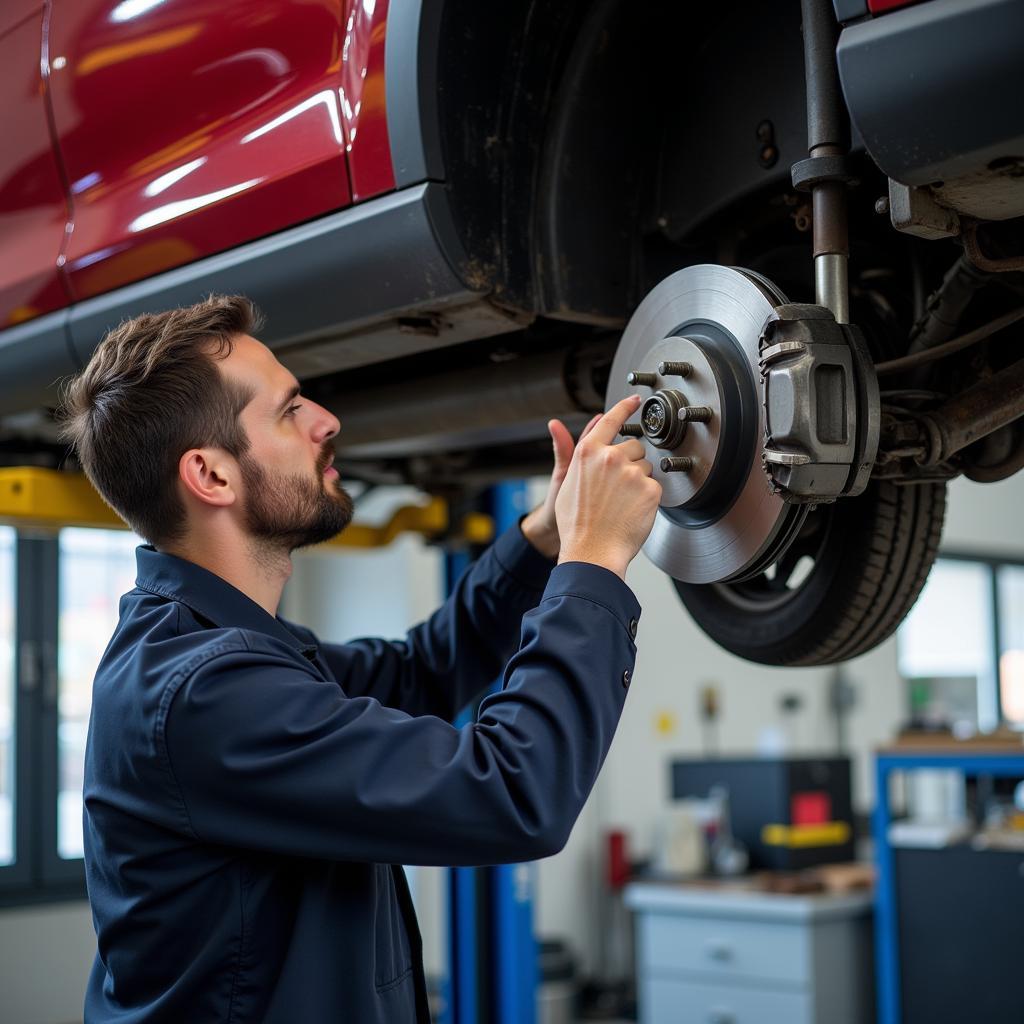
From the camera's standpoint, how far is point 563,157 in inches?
47.5

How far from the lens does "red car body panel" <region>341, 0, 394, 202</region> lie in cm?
111

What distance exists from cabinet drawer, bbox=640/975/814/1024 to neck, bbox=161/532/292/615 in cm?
303

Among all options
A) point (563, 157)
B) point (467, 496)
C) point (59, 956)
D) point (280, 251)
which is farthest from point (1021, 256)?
point (59, 956)

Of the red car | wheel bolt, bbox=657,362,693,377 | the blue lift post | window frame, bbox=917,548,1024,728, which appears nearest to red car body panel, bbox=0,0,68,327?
the red car

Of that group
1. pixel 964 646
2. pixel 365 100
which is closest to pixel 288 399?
pixel 365 100

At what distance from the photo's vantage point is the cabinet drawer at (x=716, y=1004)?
12.1 feet

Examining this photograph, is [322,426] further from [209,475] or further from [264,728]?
[264,728]

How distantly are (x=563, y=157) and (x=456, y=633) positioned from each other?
0.58 metres

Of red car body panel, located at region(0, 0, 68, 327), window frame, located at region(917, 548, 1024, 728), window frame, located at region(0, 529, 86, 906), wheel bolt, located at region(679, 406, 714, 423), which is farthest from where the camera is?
window frame, located at region(917, 548, 1024, 728)

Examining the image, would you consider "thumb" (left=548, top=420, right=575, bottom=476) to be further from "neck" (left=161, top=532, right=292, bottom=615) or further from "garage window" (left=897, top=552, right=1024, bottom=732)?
"garage window" (left=897, top=552, right=1024, bottom=732)

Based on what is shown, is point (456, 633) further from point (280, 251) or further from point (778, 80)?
point (778, 80)

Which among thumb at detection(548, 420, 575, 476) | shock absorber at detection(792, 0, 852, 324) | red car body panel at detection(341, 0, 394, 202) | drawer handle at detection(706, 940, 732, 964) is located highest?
red car body panel at detection(341, 0, 394, 202)

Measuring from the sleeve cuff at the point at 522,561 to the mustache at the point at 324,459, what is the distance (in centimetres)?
22

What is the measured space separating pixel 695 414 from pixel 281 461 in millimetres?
429
